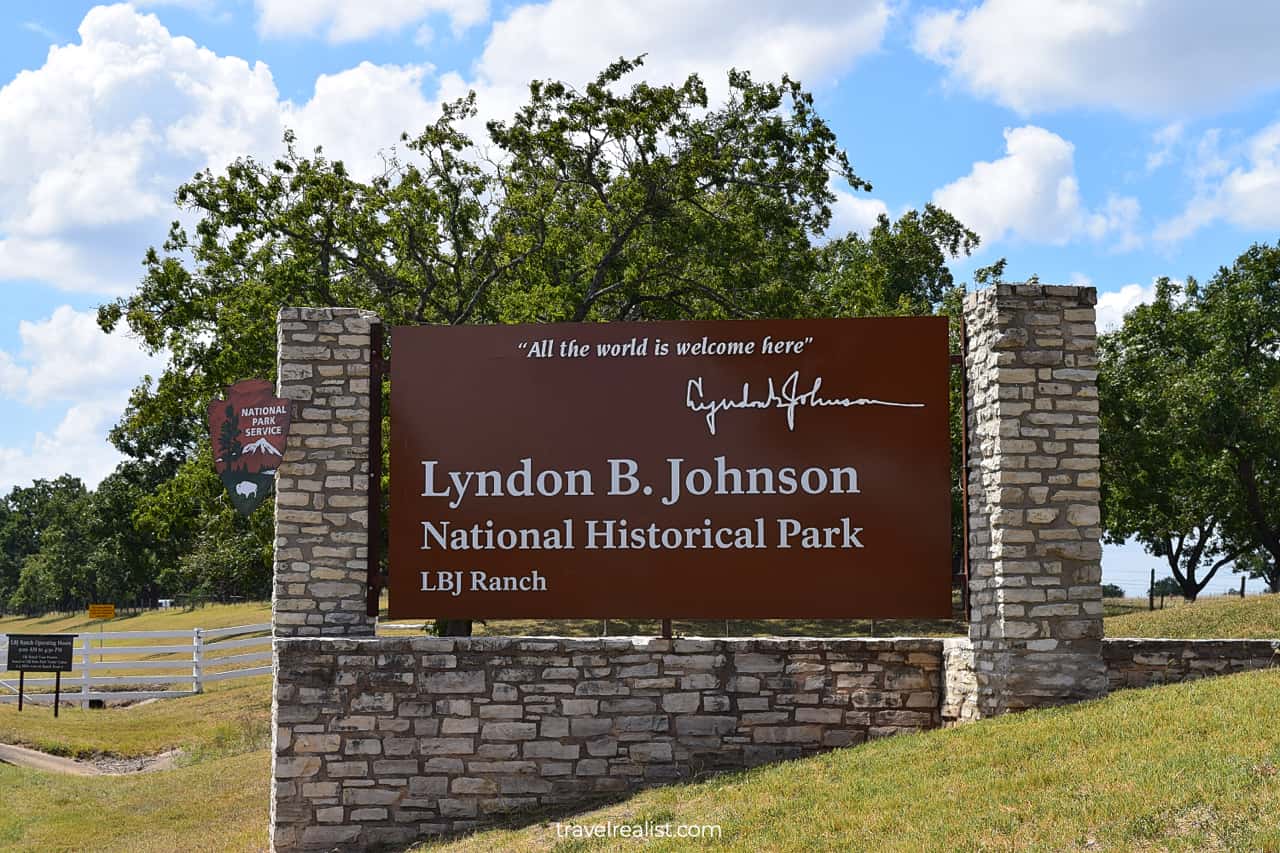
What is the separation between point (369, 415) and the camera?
→ 35.3 feet

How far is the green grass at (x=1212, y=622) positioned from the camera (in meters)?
16.6

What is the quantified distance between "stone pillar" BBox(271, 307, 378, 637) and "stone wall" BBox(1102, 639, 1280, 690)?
686cm

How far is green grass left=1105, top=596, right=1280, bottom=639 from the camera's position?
16.6 m

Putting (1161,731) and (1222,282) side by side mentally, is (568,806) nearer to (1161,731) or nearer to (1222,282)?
→ (1161,731)

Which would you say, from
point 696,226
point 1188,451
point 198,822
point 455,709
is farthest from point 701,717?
point 1188,451

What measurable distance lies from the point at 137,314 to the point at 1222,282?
2970cm

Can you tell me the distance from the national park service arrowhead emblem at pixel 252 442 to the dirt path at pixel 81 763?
8.06 m

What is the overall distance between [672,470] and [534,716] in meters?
2.56

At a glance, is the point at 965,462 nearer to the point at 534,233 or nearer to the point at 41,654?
the point at 534,233

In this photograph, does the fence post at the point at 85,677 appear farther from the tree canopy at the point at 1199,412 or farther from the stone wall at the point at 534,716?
the tree canopy at the point at 1199,412

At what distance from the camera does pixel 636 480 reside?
10.6 m

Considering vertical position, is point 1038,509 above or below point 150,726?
above
